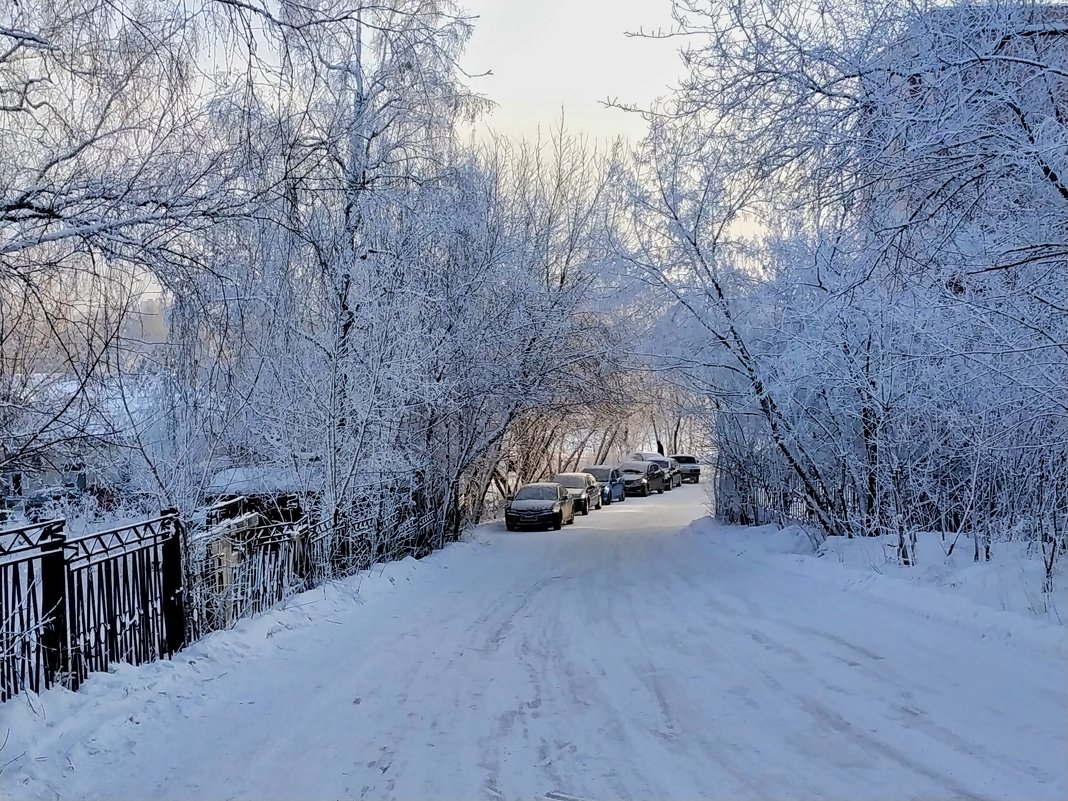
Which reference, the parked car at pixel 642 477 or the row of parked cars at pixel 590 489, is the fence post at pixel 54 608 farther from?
the parked car at pixel 642 477

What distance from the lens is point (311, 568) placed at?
11.6 m

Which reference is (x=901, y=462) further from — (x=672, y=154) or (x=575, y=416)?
(x=575, y=416)

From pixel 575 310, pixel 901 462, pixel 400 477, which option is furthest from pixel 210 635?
pixel 575 310

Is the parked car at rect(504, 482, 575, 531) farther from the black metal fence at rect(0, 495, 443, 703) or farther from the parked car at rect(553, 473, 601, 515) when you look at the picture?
the black metal fence at rect(0, 495, 443, 703)

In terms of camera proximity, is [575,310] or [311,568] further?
[575,310]

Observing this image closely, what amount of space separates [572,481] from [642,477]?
13.6 m

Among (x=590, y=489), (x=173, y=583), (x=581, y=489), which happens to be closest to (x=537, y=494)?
(x=581, y=489)

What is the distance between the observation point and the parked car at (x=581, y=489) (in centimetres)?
3134

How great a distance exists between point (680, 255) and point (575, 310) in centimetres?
616

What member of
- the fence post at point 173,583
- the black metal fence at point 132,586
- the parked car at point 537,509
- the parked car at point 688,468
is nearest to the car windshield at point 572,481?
the parked car at point 537,509

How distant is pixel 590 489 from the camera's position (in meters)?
32.9

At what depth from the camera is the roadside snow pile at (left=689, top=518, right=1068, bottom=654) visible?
8019mm

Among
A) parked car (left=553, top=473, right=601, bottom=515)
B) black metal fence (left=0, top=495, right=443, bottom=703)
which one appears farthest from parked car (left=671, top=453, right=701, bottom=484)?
black metal fence (left=0, top=495, right=443, bottom=703)

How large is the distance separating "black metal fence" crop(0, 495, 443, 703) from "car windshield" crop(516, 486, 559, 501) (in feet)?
46.1
